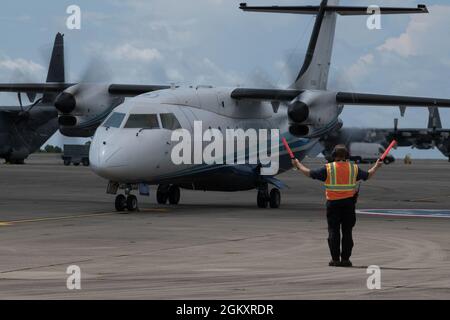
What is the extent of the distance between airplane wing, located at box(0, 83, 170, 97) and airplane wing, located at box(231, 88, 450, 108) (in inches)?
176

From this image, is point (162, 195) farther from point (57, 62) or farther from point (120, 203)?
point (57, 62)

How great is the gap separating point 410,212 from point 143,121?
8.18 meters

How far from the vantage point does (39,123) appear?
73812 millimetres

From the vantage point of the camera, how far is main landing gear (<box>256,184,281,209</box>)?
96.8ft

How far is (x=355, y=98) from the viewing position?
102 ft

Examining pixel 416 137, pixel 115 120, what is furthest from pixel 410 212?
pixel 416 137

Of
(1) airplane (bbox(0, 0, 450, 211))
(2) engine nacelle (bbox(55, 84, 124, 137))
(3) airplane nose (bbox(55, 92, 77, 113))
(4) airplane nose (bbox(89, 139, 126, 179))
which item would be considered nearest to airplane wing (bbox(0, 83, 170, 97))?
(1) airplane (bbox(0, 0, 450, 211))

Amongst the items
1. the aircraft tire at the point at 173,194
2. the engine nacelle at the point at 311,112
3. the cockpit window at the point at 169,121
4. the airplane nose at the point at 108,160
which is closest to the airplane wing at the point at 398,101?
the engine nacelle at the point at 311,112

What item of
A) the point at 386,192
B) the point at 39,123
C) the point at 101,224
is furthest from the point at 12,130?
the point at 101,224

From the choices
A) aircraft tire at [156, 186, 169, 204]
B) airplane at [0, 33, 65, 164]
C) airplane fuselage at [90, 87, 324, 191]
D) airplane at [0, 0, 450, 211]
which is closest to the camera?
airplane fuselage at [90, 87, 324, 191]

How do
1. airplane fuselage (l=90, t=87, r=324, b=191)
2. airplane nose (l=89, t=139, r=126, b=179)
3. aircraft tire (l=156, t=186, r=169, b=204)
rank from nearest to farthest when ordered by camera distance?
airplane nose (l=89, t=139, r=126, b=179) → airplane fuselage (l=90, t=87, r=324, b=191) → aircraft tire (l=156, t=186, r=169, b=204)

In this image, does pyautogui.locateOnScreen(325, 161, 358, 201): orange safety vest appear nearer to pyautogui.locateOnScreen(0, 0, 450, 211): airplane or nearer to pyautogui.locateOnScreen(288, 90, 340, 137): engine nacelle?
pyautogui.locateOnScreen(0, 0, 450, 211): airplane

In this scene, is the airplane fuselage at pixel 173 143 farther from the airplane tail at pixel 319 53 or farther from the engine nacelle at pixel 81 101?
the engine nacelle at pixel 81 101
